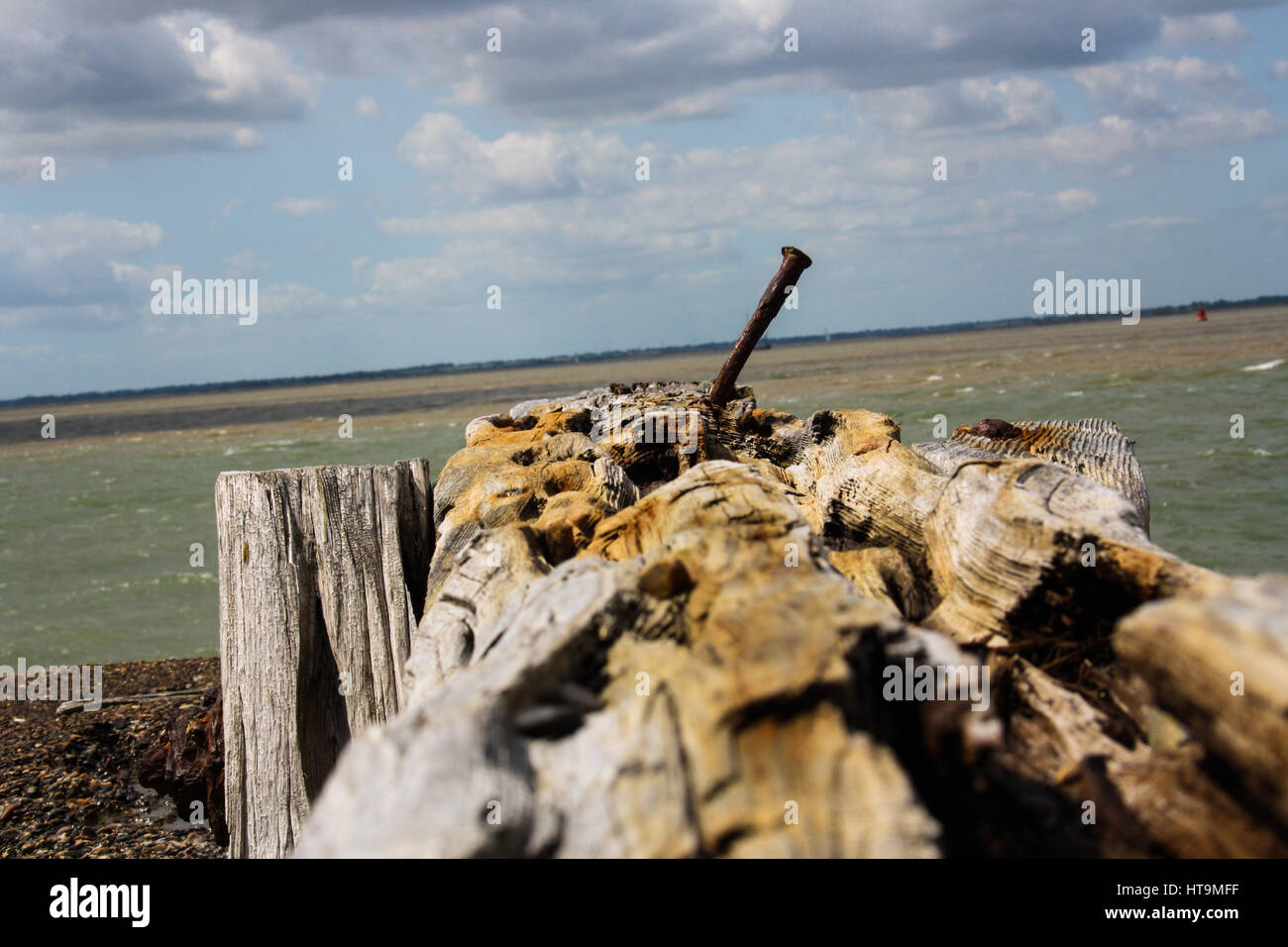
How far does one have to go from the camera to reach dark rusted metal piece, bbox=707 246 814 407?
417 cm

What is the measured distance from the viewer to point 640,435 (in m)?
4.07

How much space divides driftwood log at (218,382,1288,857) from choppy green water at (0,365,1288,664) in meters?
5.02

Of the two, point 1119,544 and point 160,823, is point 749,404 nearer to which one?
point 1119,544

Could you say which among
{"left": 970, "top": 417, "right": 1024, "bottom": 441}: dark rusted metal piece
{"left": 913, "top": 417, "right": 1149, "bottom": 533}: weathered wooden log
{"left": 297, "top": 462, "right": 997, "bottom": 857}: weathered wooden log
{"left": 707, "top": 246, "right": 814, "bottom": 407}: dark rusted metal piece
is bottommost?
{"left": 297, "top": 462, "right": 997, "bottom": 857}: weathered wooden log

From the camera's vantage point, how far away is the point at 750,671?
1452 mm

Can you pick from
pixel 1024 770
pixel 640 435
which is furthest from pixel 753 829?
pixel 640 435

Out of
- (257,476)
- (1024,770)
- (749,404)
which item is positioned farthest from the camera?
(749,404)

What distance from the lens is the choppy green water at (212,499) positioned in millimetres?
7891

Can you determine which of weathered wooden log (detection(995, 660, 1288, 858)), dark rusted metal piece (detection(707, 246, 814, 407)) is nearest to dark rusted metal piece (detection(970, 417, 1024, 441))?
dark rusted metal piece (detection(707, 246, 814, 407))

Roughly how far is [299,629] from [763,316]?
94.0 inches

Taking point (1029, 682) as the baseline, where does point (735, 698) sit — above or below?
above

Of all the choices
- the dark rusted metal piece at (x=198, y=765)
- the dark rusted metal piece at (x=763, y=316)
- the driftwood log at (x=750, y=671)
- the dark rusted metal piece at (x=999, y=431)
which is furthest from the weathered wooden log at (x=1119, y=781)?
the dark rusted metal piece at (x=198, y=765)

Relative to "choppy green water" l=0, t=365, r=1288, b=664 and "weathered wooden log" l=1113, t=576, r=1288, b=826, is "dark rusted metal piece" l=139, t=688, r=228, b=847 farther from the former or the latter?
"choppy green water" l=0, t=365, r=1288, b=664
